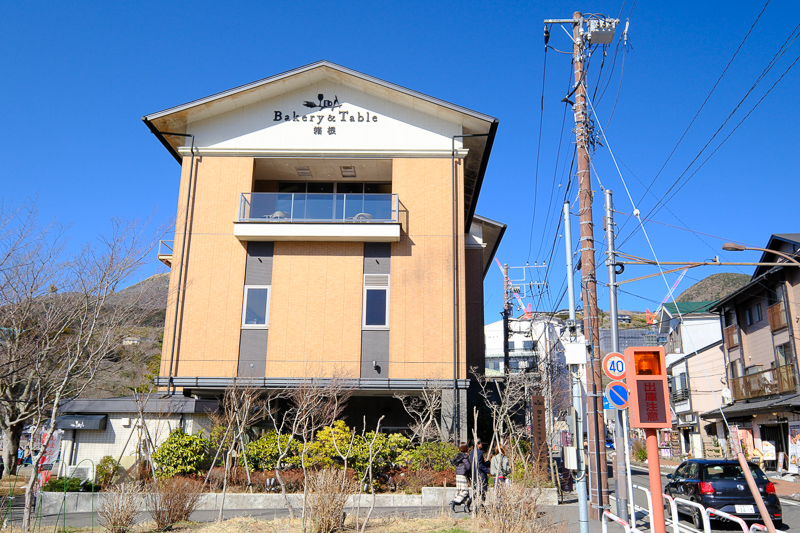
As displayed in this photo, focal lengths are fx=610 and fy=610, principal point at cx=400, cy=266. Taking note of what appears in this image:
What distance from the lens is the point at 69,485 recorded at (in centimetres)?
1599

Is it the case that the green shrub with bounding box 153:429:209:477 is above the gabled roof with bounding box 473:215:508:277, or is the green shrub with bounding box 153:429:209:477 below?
below

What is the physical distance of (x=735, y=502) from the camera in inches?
515

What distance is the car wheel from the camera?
42.6 ft

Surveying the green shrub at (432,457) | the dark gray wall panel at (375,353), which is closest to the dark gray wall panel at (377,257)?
the dark gray wall panel at (375,353)

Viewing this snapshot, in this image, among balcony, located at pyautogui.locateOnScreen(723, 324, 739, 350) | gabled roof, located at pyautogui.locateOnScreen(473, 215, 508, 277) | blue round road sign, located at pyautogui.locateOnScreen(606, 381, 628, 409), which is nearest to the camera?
blue round road sign, located at pyautogui.locateOnScreen(606, 381, 628, 409)

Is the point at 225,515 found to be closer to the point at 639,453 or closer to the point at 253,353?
the point at 253,353

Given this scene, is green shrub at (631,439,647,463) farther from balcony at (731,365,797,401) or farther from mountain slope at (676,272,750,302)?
mountain slope at (676,272,750,302)

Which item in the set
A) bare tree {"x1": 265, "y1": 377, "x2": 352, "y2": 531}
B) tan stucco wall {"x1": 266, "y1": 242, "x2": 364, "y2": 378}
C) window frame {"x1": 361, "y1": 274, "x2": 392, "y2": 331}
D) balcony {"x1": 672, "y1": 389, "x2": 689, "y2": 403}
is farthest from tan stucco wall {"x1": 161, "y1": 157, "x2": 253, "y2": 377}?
balcony {"x1": 672, "y1": 389, "x2": 689, "y2": 403}

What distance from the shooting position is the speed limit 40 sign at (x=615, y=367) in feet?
42.5

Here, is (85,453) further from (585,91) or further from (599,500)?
(585,91)

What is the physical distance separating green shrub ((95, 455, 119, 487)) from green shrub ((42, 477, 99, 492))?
0.38 metres

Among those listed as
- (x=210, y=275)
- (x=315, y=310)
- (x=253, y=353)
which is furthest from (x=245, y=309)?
(x=315, y=310)

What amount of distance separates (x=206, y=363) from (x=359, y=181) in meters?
9.14

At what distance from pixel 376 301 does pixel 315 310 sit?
213 centimetres
